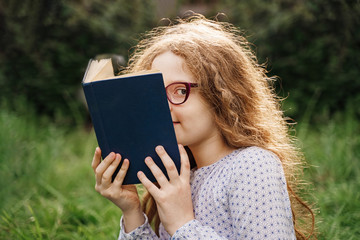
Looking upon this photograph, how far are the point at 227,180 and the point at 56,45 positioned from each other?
150 inches

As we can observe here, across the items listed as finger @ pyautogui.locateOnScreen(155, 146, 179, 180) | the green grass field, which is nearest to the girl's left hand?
finger @ pyautogui.locateOnScreen(155, 146, 179, 180)

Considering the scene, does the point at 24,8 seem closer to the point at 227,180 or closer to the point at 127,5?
the point at 127,5

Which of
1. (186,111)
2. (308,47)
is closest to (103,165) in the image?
(186,111)

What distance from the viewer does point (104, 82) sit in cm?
111

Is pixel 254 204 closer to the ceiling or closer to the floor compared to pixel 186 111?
closer to the floor

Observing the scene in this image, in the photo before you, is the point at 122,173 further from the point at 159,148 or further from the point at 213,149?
the point at 213,149

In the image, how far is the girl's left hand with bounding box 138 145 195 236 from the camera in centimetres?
122

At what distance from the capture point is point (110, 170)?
1245 millimetres

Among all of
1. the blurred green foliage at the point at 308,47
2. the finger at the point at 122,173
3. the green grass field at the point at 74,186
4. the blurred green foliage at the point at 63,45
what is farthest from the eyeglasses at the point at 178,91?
the blurred green foliage at the point at 63,45

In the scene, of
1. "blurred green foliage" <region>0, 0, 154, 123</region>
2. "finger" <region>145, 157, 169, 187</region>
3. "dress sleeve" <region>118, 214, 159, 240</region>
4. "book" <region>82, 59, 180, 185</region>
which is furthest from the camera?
"blurred green foliage" <region>0, 0, 154, 123</region>

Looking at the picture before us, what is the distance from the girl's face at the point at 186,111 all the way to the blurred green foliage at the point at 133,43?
8.33 ft

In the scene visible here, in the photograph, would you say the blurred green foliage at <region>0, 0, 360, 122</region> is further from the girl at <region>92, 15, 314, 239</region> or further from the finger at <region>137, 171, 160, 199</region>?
the finger at <region>137, 171, 160, 199</region>

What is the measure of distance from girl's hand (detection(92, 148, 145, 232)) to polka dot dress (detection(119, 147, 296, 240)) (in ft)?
0.82

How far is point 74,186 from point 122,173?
1844mm
